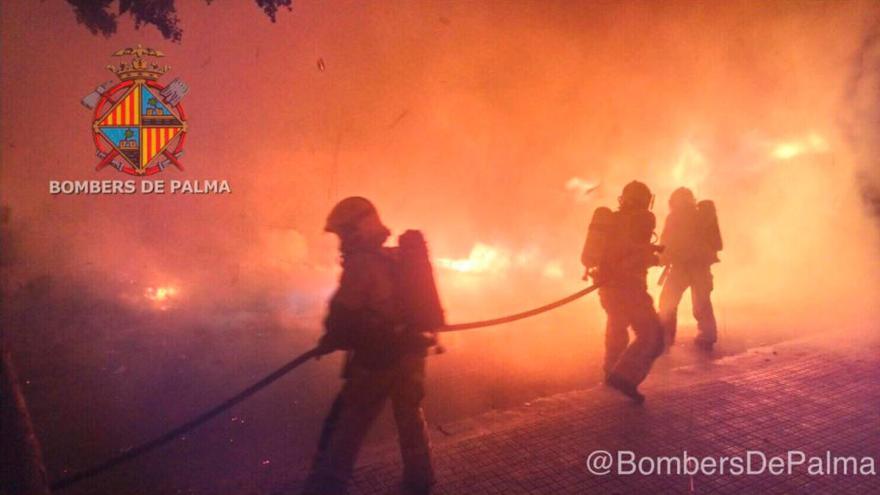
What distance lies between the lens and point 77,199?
27.7ft

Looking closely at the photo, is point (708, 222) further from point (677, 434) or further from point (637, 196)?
point (677, 434)

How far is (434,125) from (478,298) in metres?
3.46

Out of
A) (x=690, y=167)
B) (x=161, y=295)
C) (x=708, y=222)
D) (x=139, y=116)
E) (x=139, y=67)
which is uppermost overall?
(x=139, y=67)

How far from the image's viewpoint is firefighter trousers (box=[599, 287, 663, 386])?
13.1 feet

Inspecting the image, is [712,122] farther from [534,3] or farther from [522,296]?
[522,296]

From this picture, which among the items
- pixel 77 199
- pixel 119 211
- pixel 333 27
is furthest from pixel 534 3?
pixel 77 199

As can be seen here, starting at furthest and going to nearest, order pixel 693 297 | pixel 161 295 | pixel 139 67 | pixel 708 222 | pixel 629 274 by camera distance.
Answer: pixel 161 295
pixel 139 67
pixel 693 297
pixel 708 222
pixel 629 274

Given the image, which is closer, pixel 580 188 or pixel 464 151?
pixel 464 151

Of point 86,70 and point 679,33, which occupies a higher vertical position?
point 679,33

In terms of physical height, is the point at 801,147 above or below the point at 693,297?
above

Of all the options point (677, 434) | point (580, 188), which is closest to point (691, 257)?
point (677, 434)

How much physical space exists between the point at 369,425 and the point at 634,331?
2.47 metres

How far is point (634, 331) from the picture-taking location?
13.7 ft

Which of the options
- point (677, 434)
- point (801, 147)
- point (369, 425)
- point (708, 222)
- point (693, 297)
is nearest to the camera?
point (369, 425)
